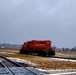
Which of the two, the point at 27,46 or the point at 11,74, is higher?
the point at 27,46

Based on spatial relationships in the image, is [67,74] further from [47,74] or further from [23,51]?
[23,51]

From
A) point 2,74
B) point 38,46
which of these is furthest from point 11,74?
point 38,46

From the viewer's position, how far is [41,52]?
A: 55719 millimetres

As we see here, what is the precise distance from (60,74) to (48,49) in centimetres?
3805

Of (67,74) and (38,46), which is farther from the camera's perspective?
(38,46)

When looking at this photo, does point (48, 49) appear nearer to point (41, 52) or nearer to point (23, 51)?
point (41, 52)

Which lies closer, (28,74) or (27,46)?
(28,74)

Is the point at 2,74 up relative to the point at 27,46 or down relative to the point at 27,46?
down

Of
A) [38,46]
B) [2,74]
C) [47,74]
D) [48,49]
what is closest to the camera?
[2,74]

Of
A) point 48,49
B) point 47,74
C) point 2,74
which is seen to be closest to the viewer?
point 2,74

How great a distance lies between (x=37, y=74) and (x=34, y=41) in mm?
46686

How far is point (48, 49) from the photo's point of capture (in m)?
55.2

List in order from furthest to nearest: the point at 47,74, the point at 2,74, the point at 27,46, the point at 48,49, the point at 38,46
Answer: the point at 27,46 → the point at 38,46 → the point at 48,49 → the point at 47,74 → the point at 2,74

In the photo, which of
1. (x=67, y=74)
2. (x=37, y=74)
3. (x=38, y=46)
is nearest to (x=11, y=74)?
(x=37, y=74)
